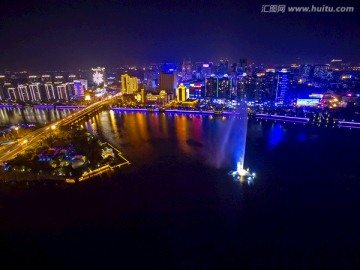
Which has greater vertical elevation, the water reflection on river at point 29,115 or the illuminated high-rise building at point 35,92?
the illuminated high-rise building at point 35,92

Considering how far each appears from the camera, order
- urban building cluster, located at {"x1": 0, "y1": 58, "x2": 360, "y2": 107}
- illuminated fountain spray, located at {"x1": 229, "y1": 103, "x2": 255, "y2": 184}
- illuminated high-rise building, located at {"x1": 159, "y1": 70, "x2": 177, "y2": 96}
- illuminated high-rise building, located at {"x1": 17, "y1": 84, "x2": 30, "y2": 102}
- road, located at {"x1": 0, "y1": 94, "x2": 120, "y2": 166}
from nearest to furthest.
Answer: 1. illuminated fountain spray, located at {"x1": 229, "y1": 103, "x2": 255, "y2": 184}
2. road, located at {"x1": 0, "y1": 94, "x2": 120, "y2": 166}
3. urban building cluster, located at {"x1": 0, "y1": 58, "x2": 360, "y2": 107}
4. illuminated high-rise building, located at {"x1": 17, "y1": 84, "x2": 30, "y2": 102}
5. illuminated high-rise building, located at {"x1": 159, "y1": 70, "x2": 177, "y2": 96}

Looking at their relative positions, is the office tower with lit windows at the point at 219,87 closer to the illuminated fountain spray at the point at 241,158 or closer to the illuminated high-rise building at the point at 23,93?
the illuminated fountain spray at the point at 241,158

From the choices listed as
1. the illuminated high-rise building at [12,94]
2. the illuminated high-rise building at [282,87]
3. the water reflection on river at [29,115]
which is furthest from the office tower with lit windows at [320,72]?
the illuminated high-rise building at [12,94]

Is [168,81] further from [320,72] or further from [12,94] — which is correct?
[320,72]

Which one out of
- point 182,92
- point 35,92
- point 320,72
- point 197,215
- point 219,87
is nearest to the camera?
point 197,215

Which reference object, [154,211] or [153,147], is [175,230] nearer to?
[154,211]

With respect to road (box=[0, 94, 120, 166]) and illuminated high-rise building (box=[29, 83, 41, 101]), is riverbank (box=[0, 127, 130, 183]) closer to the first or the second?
road (box=[0, 94, 120, 166])

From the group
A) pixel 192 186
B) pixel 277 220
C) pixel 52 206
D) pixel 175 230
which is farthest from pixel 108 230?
pixel 277 220

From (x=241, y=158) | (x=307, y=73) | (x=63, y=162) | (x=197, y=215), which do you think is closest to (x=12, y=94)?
(x=63, y=162)

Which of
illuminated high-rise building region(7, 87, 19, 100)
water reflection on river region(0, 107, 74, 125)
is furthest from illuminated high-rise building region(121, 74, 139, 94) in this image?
illuminated high-rise building region(7, 87, 19, 100)
